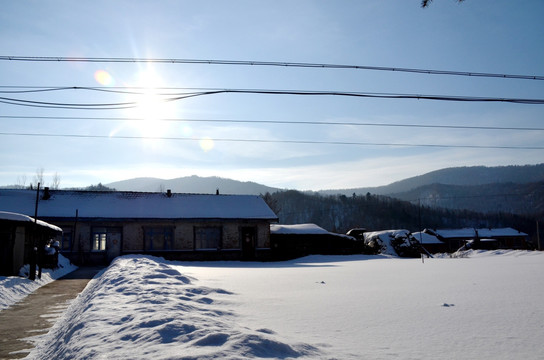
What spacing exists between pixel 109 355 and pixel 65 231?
23697 mm

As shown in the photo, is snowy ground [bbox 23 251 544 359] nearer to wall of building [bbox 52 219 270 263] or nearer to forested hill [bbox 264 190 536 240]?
wall of building [bbox 52 219 270 263]

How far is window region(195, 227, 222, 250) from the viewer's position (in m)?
26.3

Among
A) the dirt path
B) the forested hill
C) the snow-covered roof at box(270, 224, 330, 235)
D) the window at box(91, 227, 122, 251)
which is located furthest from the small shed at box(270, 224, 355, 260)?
the forested hill

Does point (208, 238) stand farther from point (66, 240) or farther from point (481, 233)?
A: point (481, 233)

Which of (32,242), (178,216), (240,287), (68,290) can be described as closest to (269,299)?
(240,287)

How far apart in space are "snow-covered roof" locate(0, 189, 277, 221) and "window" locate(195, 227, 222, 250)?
1.04 metres

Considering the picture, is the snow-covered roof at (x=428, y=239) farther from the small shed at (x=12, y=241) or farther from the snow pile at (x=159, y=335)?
the snow pile at (x=159, y=335)

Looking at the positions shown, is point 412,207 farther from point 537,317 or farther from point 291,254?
point 537,317

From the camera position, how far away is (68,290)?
37.0 ft

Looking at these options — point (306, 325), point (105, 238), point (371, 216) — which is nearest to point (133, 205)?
point (105, 238)

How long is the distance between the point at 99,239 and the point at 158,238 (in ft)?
12.1

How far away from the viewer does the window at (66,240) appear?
2375 centimetres

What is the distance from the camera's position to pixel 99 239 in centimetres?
2470

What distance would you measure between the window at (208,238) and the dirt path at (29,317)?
14.8 meters
